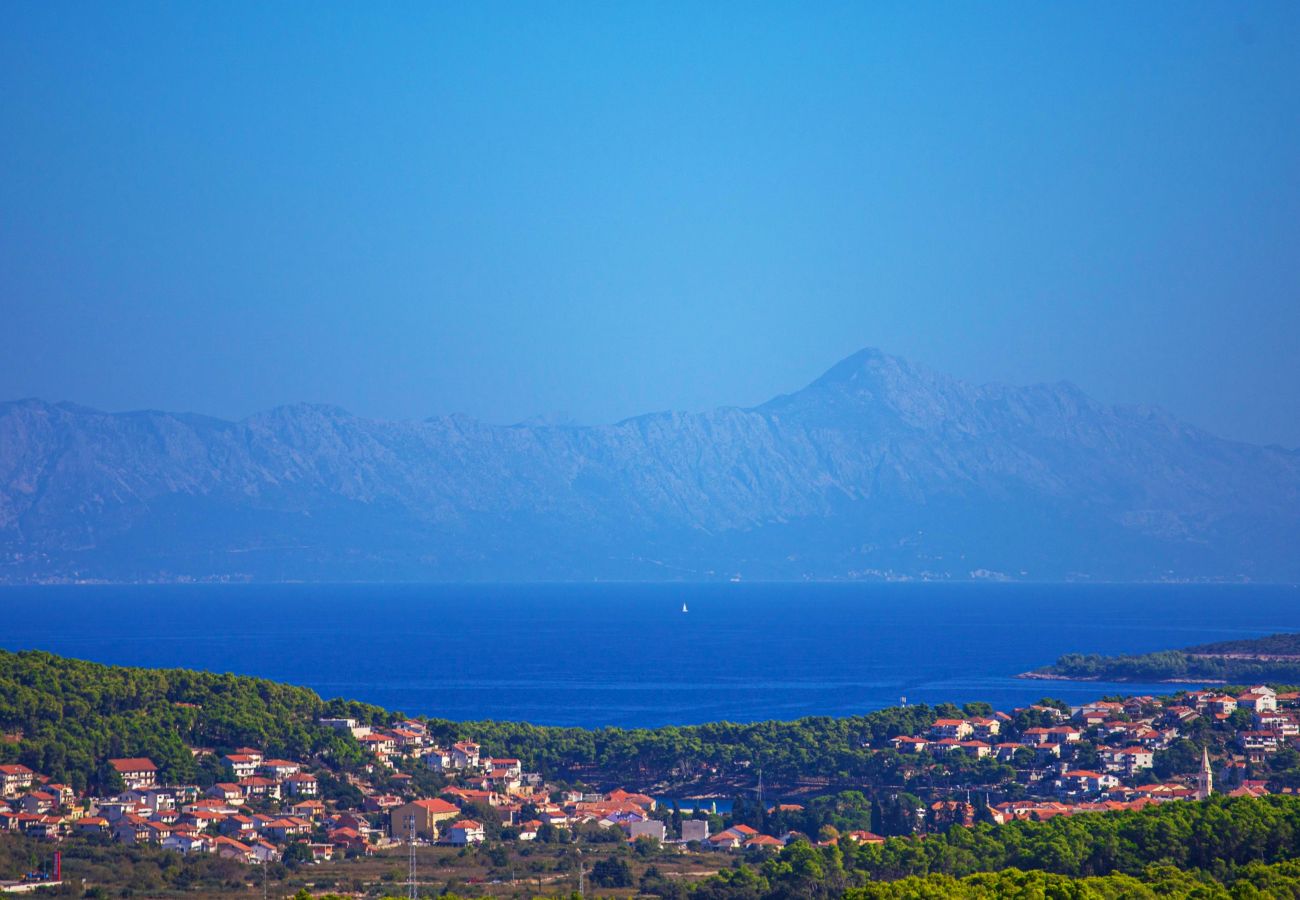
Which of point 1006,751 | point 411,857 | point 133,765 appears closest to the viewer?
point 411,857

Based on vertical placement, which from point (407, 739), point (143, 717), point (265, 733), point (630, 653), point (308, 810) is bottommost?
point (308, 810)

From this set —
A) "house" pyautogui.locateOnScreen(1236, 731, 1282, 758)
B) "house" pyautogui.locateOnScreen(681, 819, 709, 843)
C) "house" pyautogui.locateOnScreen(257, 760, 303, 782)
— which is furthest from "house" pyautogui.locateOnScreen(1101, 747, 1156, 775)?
"house" pyautogui.locateOnScreen(257, 760, 303, 782)

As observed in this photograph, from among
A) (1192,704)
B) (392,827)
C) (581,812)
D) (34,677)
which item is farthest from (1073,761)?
(34,677)

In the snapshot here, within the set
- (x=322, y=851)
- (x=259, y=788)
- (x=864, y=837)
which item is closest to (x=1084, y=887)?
(x=864, y=837)

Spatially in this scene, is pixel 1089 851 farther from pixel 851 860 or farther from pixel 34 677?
pixel 34 677

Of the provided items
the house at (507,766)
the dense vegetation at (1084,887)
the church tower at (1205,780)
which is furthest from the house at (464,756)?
the dense vegetation at (1084,887)

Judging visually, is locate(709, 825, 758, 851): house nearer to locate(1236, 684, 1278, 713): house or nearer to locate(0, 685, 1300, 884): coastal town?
locate(0, 685, 1300, 884): coastal town

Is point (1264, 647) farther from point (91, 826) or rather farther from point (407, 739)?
point (91, 826)
